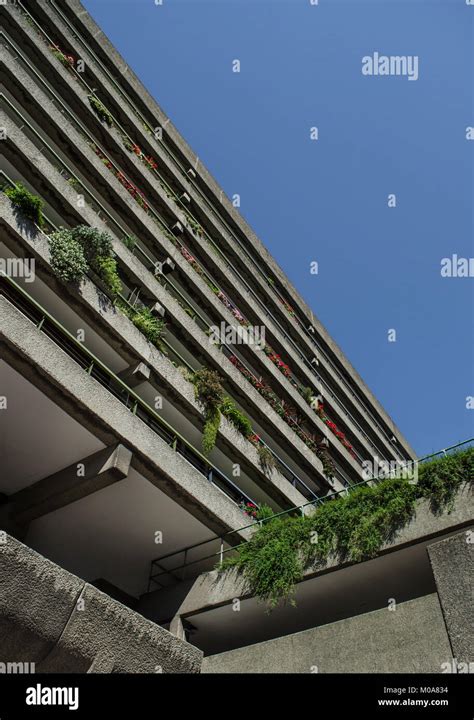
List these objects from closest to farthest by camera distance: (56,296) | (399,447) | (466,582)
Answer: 1. (466,582)
2. (56,296)
3. (399,447)

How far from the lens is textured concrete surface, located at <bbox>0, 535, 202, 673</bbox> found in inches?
243

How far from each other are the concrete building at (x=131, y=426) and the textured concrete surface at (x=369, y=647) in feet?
0.15

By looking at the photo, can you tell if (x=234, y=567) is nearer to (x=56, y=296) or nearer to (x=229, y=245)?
(x=56, y=296)

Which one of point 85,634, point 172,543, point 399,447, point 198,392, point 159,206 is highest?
point 159,206

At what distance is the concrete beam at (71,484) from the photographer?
1252cm

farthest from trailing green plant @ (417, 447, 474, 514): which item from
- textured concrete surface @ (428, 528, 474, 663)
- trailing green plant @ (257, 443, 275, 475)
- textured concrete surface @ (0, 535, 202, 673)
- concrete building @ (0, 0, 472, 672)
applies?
trailing green plant @ (257, 443, 275, 475)

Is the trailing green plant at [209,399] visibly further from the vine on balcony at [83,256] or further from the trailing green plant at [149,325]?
the vine on balcony at [83,256]

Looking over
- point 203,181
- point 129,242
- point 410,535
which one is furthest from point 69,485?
Answer: point 203,181

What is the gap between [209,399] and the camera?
56.6 feet

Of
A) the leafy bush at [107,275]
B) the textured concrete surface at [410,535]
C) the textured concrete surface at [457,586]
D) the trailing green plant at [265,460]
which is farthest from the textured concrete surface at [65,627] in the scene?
the trailing green plant at [265,460]

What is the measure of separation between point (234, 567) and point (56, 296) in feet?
26.7
